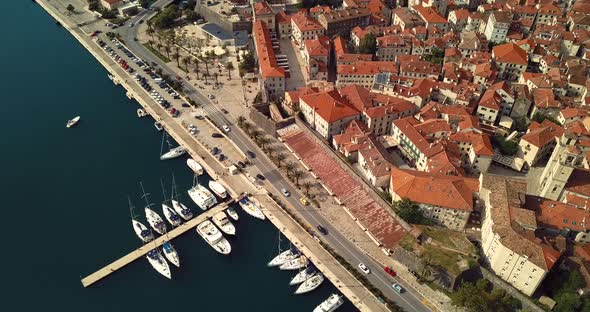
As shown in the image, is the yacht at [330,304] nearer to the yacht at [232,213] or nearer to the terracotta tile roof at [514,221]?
the yacht at [232,213]

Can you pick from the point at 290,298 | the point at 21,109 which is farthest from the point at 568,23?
the point at 21,109

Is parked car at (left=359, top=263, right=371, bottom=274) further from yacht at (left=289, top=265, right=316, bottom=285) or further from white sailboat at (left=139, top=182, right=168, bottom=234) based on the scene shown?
white sailboat at (left=139, top=182, right=168, bottom=234)

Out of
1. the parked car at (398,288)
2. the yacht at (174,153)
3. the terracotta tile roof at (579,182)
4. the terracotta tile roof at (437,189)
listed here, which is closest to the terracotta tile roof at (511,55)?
the terracotta tile roof at (579,182)

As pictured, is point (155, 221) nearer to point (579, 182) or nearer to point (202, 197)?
point (202, 197)

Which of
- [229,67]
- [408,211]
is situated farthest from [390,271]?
[229,67]

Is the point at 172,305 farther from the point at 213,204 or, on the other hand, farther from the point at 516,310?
the point at 516,310
